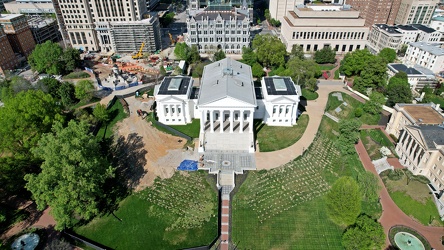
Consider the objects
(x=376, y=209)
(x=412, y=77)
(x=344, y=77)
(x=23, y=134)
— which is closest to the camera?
(x=376, y=209)

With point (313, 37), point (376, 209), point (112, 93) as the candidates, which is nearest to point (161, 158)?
point (112, 93)

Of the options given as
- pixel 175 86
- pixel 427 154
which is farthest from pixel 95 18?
pixel 427 154

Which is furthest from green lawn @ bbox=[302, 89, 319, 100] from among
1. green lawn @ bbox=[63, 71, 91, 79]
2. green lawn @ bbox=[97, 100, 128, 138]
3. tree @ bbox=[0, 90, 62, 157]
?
green lawn @ bbox=[63, 71, 91, 79]

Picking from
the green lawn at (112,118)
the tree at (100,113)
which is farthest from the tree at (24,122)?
the green lawn at (112,118)

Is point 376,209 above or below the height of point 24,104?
below

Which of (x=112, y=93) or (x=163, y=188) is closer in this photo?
(x=163, y=188)

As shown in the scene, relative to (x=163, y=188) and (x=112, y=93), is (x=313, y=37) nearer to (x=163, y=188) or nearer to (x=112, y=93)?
(x=112, y=93)

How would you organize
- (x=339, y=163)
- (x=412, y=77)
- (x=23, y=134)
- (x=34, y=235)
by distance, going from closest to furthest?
1. (x=34, y=235)
2. (x=23, y=134)
3. (x=339, y=163)
4. (x=412, y=77)

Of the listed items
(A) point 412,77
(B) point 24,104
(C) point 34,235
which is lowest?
(C) point 34,235
